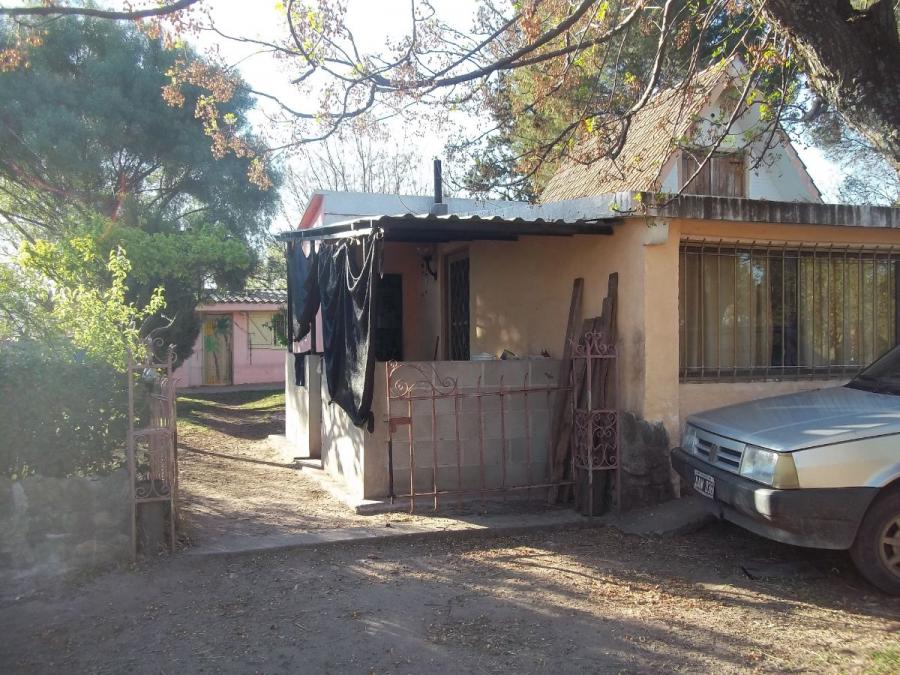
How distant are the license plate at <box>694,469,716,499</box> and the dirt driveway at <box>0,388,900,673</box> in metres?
0.57

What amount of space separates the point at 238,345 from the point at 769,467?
21.5 m

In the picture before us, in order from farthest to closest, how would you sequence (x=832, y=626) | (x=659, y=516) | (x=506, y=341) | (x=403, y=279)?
(x=403, y=279), (x=506, y=341), (x=659, y=516), (x=832, y=626)

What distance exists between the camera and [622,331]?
7.15 meters

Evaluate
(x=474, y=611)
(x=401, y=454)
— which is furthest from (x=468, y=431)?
(x=474, y=611)

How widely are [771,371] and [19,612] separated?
22.3 ft

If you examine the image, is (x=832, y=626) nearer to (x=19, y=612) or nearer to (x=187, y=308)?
(x=19, y=612)

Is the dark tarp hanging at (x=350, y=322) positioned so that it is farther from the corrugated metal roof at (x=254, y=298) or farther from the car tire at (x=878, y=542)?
the corrugated metal roof at (x=254, y=298)

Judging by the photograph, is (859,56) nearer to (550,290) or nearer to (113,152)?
(550,290)

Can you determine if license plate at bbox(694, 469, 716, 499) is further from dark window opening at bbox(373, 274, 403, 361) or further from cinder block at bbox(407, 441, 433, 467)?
dark window opening at bbox(373, 274, 403, 361)

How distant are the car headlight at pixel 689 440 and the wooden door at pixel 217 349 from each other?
20.2 meters

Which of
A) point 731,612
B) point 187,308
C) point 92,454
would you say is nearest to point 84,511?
point 92,454

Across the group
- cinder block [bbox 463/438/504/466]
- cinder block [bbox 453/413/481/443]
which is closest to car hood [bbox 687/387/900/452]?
cinder block [bbox 463/438/504/466]

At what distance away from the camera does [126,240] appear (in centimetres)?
1210

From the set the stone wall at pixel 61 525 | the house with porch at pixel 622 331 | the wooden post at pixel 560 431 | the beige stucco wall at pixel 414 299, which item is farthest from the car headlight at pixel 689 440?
the beige stucco wall at pixel 414 299
